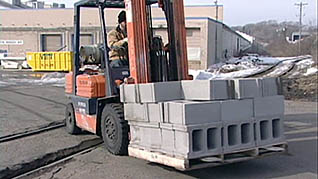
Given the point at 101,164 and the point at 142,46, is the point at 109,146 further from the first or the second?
the point at 142,46

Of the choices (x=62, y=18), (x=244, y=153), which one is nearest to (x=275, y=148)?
(x=244, y=153)

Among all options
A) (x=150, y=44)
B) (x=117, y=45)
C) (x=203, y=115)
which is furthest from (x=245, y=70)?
(x=203, y=115)

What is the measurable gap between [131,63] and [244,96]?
6.66 ft

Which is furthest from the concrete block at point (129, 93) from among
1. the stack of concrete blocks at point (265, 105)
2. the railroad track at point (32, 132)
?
the railroad track at point (32, 132)

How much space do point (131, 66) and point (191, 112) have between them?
195cm

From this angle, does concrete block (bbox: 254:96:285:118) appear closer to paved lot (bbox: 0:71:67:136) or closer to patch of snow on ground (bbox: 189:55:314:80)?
paved lot (bbox: 0:71:67:136)

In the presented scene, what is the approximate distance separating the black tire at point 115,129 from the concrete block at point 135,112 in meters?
0.46

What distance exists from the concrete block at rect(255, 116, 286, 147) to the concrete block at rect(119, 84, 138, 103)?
182 centimetres

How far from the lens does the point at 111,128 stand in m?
7.47

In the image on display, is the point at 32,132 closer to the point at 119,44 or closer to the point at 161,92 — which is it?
the point at 119,44

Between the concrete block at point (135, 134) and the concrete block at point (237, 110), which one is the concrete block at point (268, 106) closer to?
the concrete block at point (237, 110)

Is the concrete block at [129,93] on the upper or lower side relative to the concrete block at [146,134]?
upper

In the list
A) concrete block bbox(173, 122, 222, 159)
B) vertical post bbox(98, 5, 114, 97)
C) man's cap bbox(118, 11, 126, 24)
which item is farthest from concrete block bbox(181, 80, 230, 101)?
man's cap bbox(118, 11, 126, 24)

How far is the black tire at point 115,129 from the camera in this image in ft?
23.4
